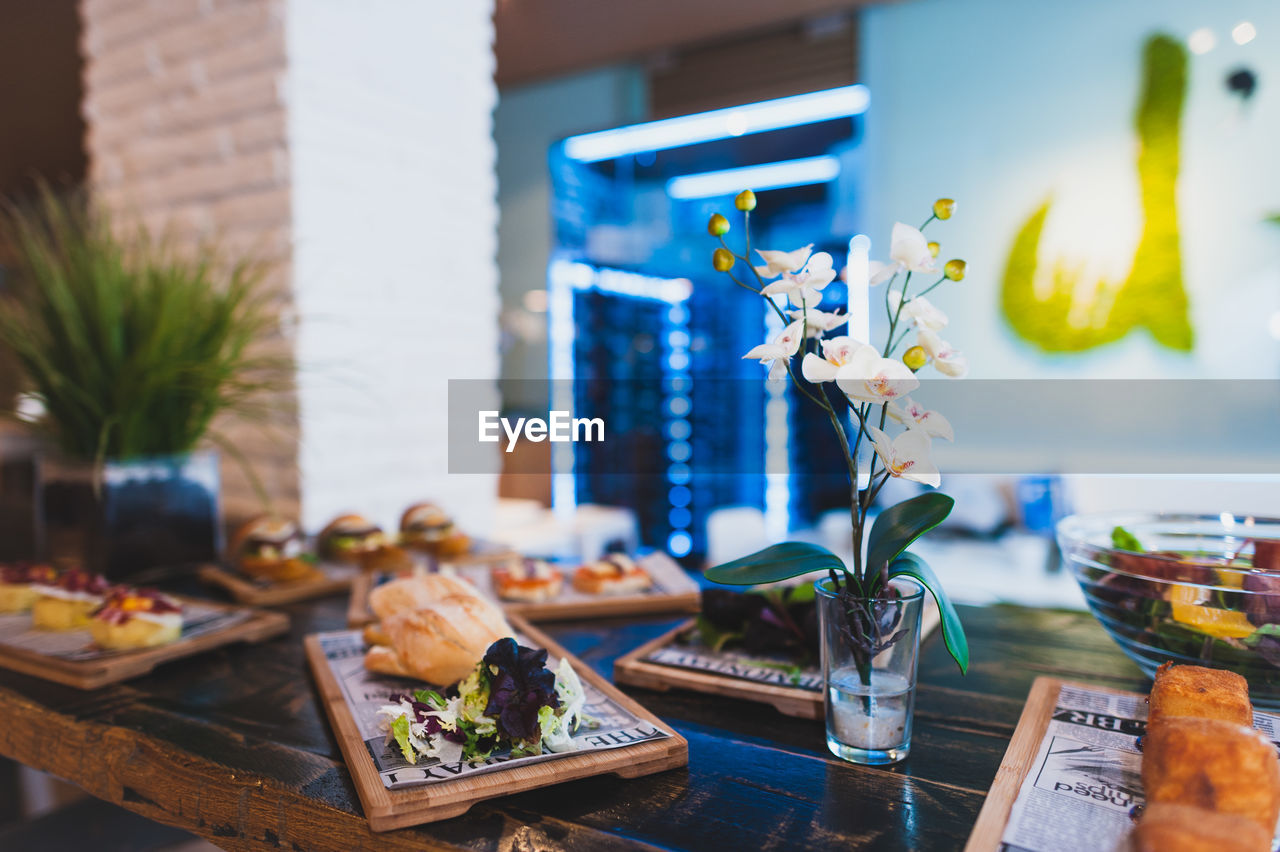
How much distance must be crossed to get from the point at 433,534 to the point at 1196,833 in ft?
4.33

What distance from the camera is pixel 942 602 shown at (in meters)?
0.69

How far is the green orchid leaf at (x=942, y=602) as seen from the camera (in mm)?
671

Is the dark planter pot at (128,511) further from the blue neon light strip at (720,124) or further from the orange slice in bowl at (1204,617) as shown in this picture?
the blue neon light strip at (720,124)

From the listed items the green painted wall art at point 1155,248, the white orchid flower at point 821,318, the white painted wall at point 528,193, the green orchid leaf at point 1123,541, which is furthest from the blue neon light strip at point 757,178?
the white orchid flower at point 821,318

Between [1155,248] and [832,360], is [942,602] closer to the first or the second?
[832,360]

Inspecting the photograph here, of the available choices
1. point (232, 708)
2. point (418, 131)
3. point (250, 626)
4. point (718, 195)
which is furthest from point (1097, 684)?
point (718, 195)

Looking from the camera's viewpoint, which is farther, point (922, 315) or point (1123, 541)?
point (1123, 541)

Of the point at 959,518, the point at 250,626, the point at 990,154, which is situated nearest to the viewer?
the point at 250,626

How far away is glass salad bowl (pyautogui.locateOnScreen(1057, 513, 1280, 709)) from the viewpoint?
2.42 feet

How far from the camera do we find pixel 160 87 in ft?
6.33

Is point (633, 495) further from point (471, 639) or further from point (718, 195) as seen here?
point (471, 639)

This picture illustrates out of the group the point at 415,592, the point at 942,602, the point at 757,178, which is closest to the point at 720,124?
the point at 757,178

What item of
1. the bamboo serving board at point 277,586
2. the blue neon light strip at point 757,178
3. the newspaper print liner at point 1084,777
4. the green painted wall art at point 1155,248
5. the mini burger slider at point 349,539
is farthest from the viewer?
the blue neon light strip at point 757,178

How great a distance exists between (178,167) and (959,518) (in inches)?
137
